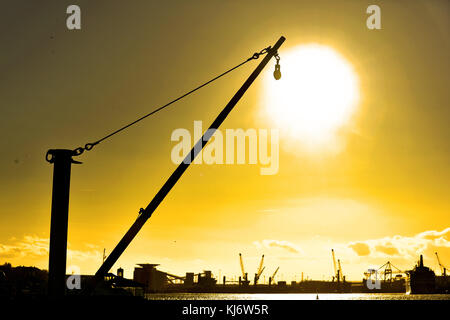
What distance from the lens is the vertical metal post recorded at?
704 inches

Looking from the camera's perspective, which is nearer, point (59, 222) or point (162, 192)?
point (59, 222)

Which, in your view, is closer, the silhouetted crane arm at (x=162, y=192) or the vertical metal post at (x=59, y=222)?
the vertical metal post at (x=59, y=222)

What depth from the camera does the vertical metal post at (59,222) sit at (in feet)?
58.6

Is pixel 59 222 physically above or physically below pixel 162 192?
below

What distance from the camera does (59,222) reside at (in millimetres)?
18234

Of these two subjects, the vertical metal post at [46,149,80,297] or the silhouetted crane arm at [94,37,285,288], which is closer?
the vertical metal post at [46,149,80,297]
